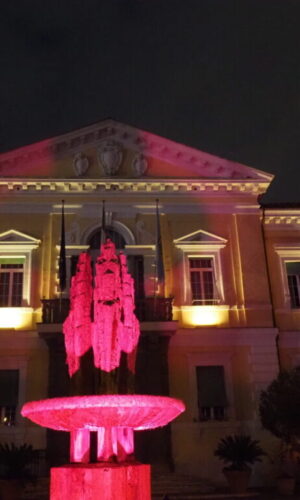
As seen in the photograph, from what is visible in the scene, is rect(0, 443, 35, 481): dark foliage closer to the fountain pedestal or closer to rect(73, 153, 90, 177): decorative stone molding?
the fountain pedestal

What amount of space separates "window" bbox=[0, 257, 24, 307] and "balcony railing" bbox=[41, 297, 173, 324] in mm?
1523

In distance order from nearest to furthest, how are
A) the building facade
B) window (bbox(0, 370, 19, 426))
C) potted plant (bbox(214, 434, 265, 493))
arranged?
potted plant (bbox(214, 434, 265, 493)), window (bbox(0, 370, 19, 426)), the building facade

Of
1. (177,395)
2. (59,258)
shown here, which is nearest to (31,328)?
(59,258)

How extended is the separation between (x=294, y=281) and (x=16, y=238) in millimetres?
10840

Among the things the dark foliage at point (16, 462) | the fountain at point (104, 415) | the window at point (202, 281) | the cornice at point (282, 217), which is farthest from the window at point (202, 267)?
the fountain at point (104, 415)

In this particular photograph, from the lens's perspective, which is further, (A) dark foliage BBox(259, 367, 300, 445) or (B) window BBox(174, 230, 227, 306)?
(B) window BBox(174, 230, 227, 306)

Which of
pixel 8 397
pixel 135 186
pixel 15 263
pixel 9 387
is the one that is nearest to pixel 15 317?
pixel 15 263

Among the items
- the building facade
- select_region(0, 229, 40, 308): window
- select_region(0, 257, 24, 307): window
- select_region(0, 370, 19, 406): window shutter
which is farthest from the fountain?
select_region(0, 229, 40, 308): window

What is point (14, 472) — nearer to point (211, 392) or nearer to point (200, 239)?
point (211, 392)

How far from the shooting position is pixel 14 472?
1562cm

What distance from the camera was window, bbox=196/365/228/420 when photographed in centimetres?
2011

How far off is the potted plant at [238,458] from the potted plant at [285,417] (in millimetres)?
934

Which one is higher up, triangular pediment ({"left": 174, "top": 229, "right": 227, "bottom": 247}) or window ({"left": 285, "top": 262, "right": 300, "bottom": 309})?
triangular pediment ({"left": 174, "top": 229, "right": 227, "bottom": 247})

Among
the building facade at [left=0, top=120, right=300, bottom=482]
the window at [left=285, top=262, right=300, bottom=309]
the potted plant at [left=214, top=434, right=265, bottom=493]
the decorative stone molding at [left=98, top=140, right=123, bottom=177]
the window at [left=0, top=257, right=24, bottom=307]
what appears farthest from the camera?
the decorative stone molding at [left=98, top=140, right=123, bottom=177]
